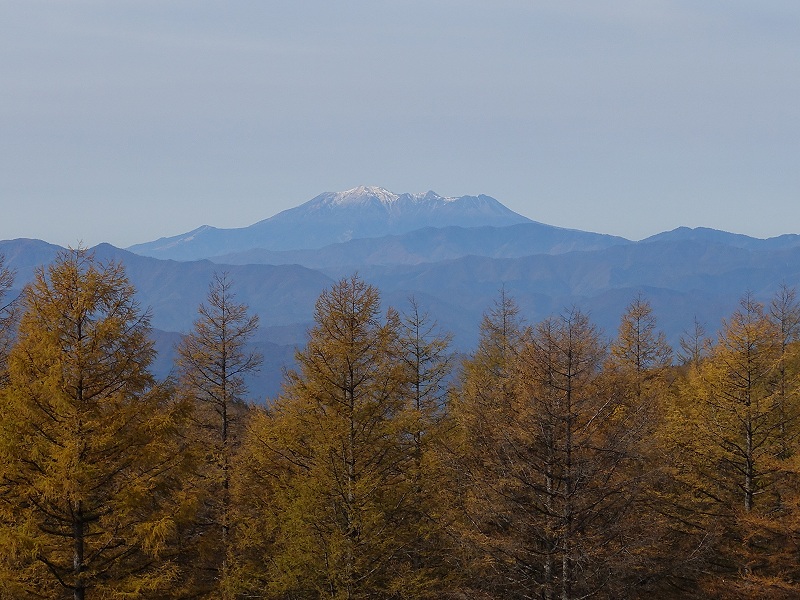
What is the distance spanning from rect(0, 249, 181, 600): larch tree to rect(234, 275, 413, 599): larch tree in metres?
3.35

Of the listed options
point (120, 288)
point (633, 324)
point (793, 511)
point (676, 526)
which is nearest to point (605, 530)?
point (676, 526)

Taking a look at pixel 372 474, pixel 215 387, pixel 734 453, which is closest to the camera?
pixel 372 474

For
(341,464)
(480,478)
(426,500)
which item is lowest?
(426,500)

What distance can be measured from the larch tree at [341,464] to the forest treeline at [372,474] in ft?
0.20

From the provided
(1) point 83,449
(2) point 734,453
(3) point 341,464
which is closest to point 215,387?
(3) point 341,464

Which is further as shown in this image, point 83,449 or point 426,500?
point 426,500

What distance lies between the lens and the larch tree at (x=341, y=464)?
16516 millimetres

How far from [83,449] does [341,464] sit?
19.3ft

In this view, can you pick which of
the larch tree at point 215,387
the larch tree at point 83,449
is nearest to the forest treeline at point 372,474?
the larch tree at point 83,449

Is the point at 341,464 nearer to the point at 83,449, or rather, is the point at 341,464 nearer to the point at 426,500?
the point at 426,500

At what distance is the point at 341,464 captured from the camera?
1725cm

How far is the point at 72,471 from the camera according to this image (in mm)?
13164

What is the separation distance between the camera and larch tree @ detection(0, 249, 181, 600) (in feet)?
44.0

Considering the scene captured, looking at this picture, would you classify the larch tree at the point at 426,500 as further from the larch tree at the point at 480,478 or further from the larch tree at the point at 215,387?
the larch tree at the point at 215,387
